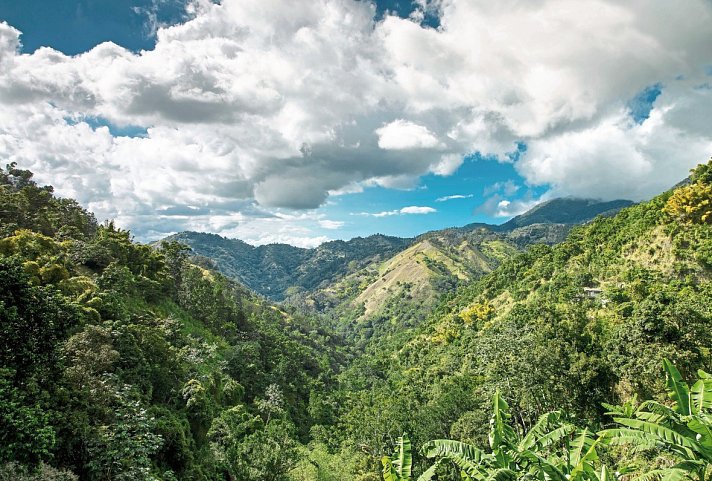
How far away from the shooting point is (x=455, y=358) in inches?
3661

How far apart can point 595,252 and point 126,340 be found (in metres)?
87.5

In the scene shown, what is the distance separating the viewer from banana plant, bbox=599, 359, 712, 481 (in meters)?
9.26

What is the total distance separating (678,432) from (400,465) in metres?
7.55

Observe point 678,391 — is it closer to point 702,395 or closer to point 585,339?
point 702,395

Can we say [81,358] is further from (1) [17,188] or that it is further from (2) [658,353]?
(1) [17,188]

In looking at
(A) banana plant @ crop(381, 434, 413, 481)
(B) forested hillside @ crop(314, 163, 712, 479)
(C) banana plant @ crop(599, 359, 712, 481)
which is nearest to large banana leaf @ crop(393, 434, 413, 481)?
(A) banana plant @ crop(381, 434, 413, 481)

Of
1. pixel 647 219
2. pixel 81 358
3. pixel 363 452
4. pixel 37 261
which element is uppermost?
pixel 647 219

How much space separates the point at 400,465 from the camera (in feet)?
38.2

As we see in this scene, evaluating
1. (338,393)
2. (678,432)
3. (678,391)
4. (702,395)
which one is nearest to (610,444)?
(678,432)

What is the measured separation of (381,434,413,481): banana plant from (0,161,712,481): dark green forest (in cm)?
7

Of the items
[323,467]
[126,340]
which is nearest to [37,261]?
[126,340]

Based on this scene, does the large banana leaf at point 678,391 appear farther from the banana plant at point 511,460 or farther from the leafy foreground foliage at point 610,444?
the banana plant at point 511,460

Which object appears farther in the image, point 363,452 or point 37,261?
point 363,452

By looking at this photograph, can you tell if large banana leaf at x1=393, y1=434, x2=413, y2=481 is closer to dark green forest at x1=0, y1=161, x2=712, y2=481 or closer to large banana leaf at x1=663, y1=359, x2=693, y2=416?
dark green forest at x1=0, y1=161, x2=712, y2=481
